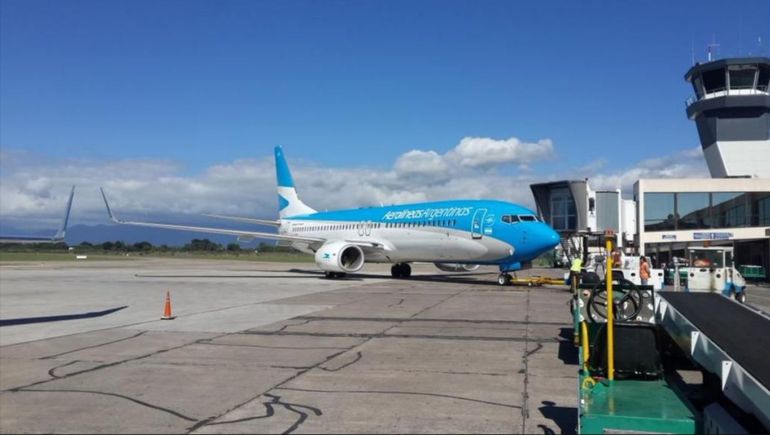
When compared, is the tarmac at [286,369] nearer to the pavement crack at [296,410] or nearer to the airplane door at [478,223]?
the pavement crack at [296,410]

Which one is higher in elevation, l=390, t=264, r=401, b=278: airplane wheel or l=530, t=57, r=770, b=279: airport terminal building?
l=530, t=57, r=770, b=279: airport terminal building

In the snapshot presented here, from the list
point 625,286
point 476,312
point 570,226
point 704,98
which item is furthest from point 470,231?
point 704,98

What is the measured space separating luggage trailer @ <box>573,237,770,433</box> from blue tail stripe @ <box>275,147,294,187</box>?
1499 inches

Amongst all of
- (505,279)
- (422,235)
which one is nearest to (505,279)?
(505,279)

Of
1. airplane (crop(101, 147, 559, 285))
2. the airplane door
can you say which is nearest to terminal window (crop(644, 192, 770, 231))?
airplane (crop(101, 147, 559, 285))

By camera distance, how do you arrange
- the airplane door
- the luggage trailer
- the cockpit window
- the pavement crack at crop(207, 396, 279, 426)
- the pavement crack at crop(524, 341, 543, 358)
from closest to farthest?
1. the luggage trailer
2. the pavement crack at crop(207, 396, 279, 426)
3. the pavement crack at crop(524, 341, 543, 358)
4. the cockpit window
5. the airplane door

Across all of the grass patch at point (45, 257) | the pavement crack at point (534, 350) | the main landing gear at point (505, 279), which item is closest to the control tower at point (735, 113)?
the main landing gear at point (505, 279)

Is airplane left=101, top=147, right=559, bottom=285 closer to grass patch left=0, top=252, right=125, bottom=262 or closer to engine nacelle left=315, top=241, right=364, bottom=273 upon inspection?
engine nacelle left=315, top=241, right=364, bottom=273

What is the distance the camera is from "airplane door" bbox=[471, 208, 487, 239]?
94.5 ft

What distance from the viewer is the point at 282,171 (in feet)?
153

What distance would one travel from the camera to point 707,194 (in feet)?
147

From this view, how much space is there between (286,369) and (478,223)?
20294mm

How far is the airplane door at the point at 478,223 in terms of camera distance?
2881cm

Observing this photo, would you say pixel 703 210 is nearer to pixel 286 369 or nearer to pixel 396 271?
pixel 396 271
